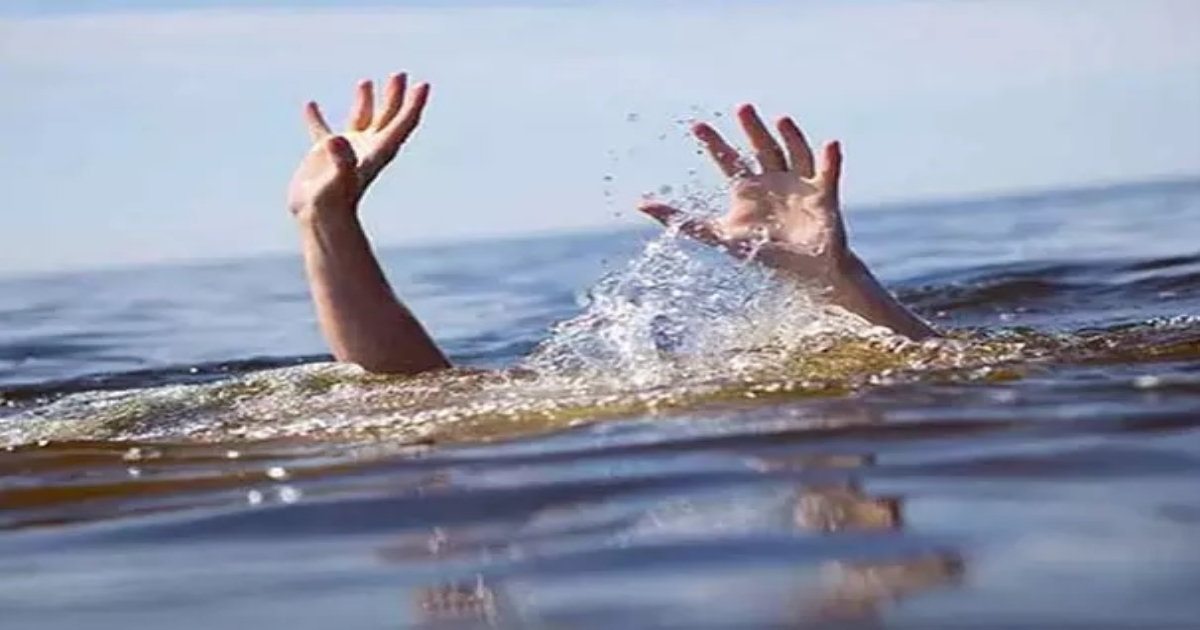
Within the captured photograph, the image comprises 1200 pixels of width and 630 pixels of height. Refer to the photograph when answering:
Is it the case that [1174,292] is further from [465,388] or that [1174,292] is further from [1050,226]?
[1050,226]

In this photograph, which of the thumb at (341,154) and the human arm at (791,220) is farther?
the thumb at (341,154)

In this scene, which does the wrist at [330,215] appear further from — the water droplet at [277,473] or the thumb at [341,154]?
the water droplet at [277,473]

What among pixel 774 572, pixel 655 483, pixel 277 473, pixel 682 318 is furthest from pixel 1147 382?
pixel 774 572

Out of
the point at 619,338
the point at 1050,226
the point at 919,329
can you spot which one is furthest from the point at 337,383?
the point at 1050,226

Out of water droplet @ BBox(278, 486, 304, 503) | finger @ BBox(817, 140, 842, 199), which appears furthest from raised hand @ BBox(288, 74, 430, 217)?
water droplet @ BBox(278, 486, 304, 503)

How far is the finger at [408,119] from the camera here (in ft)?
21.1

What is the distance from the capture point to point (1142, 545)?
3.11 meters

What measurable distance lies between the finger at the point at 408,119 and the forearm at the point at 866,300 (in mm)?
1307

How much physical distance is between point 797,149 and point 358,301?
1357 mm

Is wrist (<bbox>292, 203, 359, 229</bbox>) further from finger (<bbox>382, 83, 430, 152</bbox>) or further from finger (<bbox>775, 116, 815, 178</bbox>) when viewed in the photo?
finger (<bbox>775, 116, 815, 178</bbox>)

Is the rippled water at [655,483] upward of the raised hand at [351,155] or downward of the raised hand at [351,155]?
downward

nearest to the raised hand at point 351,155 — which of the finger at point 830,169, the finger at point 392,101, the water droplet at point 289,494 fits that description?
the finger at point 392,101

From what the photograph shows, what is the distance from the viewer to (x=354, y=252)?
643 centimetres

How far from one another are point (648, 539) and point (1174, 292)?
23.4ft
